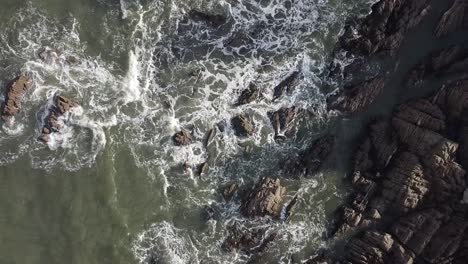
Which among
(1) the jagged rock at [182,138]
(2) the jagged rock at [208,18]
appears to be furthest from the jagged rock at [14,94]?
(2) the jagged rock at [208,18]

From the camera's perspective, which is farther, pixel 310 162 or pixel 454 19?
pixel 454 19

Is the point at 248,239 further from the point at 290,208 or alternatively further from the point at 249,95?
the point at 249,95

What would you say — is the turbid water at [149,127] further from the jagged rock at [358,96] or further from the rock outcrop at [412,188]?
the rock outcrop at [412,188]

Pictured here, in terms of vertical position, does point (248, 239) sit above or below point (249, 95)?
below

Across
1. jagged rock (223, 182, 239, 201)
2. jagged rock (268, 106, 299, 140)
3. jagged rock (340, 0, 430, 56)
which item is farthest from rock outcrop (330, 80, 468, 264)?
jagged rock (223, 182, 239, 201)

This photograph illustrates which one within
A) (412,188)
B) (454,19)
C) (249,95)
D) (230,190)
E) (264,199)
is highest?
(454,19)

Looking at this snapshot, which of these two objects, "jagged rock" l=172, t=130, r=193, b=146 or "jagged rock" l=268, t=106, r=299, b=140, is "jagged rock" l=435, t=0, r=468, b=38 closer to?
"jagged rock" l=268, t=106, r=299, b=140

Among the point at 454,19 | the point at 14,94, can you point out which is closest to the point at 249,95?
the point at 454,19
